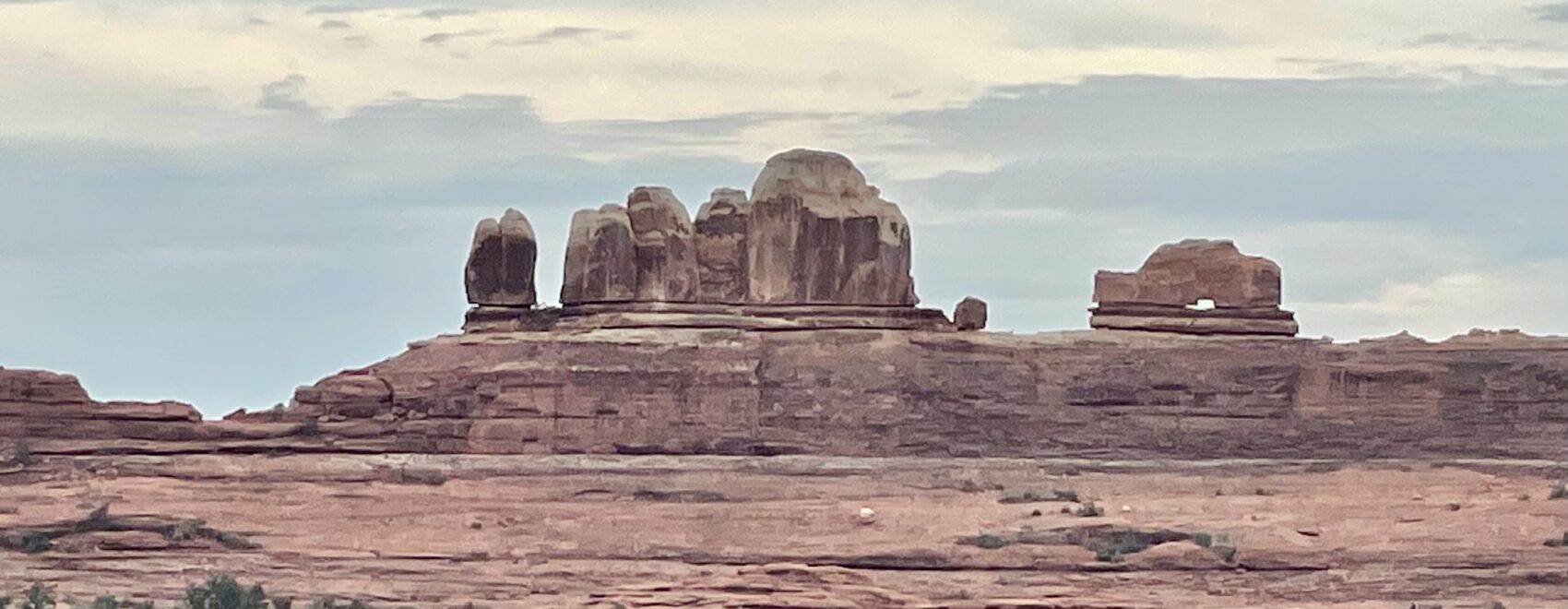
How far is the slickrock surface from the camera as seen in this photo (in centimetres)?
5622

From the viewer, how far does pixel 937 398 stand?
Answer: 75188 mm

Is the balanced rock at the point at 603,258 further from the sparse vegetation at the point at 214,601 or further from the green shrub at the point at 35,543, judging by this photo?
the sparse vegetation at the point at 214,601

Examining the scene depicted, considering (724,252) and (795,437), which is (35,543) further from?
(724,252)

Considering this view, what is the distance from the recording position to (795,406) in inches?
2965

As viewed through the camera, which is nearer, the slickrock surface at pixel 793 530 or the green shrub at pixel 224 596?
the green shrub at pixel 224 596

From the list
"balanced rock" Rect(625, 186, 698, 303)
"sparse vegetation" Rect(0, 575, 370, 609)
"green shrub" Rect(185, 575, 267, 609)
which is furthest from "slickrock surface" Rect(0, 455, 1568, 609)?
"balanced rock" Rect(625, 186, 698, 303)

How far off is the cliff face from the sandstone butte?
0.17ft

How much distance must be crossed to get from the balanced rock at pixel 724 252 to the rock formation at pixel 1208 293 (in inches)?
266

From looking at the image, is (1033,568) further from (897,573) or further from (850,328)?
(850,328)

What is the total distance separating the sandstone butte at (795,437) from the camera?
61750 millimetres

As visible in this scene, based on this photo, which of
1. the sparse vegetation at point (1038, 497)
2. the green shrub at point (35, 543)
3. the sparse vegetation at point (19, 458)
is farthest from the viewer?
the sparse vegetation at point (19, 458)

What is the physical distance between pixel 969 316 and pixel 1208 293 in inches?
168

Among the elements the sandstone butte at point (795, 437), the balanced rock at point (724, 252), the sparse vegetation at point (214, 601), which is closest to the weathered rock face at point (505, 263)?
the sandstone butte at point (795, 437)

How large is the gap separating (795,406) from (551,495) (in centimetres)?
757
